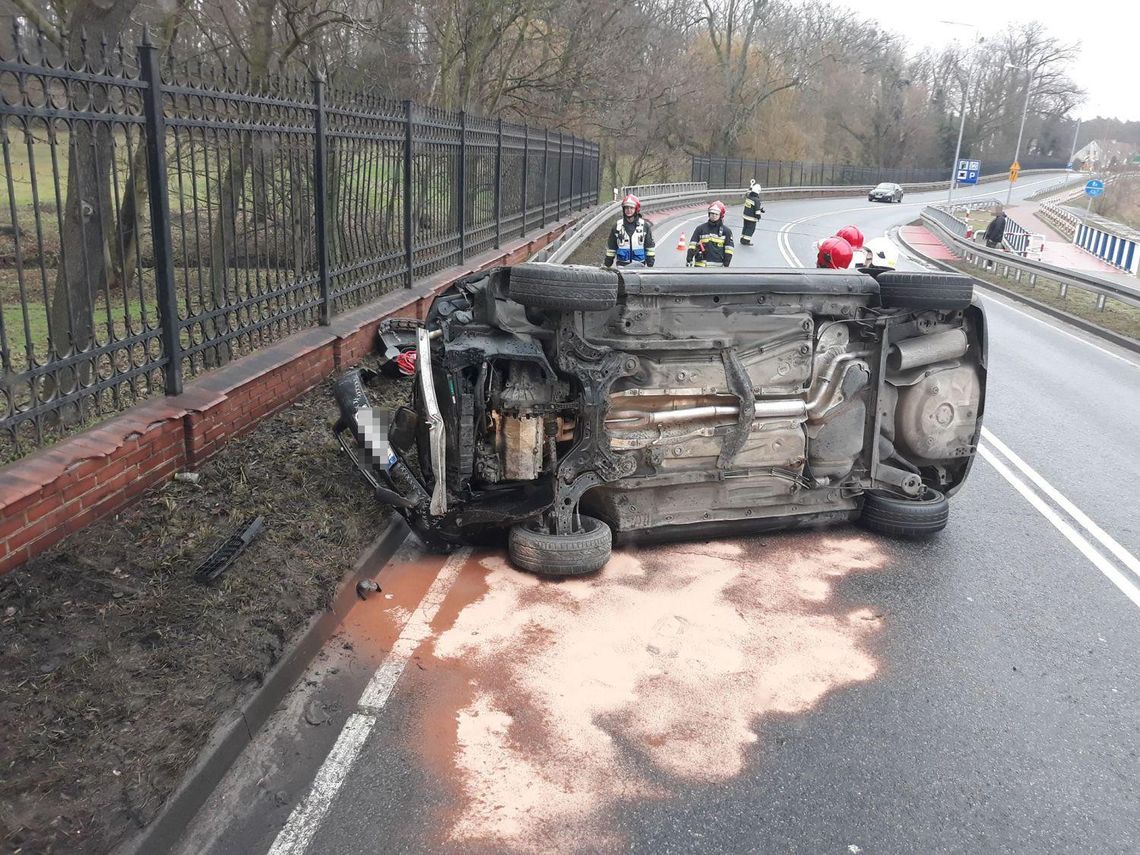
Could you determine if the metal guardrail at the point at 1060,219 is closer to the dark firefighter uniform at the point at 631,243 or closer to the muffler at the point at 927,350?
the dark firefighter uniform at the point at 631,243

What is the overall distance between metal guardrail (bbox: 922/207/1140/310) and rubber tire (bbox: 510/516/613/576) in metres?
14.9

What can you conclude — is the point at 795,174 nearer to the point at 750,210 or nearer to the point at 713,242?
the point at 750,210

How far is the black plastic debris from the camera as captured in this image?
171 inches

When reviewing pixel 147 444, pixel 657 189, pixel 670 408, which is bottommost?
pixel 147 444

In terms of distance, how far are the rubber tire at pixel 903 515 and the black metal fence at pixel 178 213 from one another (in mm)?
4514

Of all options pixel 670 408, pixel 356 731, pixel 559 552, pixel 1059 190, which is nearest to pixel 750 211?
pixel 670 408

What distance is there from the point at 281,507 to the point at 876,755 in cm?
342

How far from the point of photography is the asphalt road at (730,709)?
3270 millimetres

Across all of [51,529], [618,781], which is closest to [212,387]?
[51,529]

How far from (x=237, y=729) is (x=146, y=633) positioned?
64cm

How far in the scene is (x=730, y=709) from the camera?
4027 mm

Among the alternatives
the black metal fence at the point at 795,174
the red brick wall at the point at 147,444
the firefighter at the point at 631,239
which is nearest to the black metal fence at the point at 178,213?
the red brick wall at the point at 147,444

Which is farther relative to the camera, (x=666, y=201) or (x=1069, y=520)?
(x=666, y=201)

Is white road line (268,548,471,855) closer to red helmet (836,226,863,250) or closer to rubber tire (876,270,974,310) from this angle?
rubber tire (876,270,974,310)
